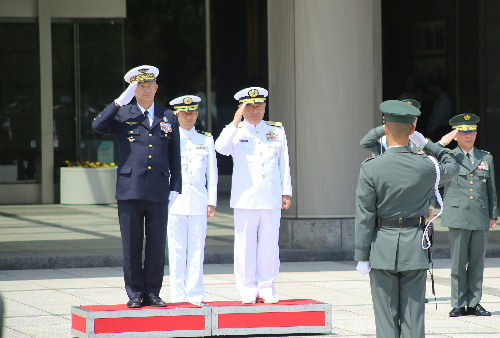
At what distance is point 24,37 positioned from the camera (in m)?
19.5

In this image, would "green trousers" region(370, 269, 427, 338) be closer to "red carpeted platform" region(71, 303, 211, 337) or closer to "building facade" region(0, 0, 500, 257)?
"red carpeted platform" region(71, 303, 211, 337)

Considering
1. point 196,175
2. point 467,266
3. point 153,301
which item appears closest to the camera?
point 153,301

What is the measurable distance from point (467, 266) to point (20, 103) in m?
12.3

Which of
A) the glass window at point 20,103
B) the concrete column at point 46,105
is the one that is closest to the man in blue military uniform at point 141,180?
the concrete column at point 46,105

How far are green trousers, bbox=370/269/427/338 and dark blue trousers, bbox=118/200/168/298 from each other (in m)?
2.22

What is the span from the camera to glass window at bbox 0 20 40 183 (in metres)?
19.5

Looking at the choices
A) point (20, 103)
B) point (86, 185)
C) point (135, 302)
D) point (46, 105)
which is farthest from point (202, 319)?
point (20, 103)

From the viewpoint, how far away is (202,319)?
26.3ft

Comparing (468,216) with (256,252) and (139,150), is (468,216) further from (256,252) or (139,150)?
(139,150)

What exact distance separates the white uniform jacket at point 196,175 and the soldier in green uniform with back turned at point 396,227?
100 inches

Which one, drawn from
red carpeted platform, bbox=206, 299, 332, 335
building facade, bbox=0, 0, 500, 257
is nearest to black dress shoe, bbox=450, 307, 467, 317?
red carpeted platform, bbox=206, 299, 332, 335

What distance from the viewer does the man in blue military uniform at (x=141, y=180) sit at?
308 inches

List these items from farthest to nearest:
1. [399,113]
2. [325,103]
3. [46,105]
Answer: [46,105]
[325,103]
[399,113]

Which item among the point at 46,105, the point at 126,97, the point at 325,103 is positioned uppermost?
the point at 46,105
